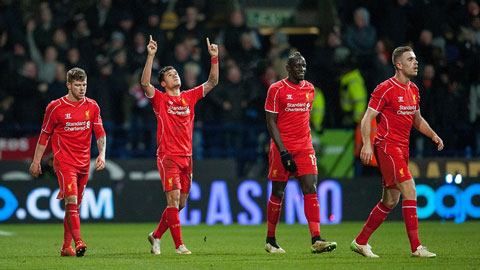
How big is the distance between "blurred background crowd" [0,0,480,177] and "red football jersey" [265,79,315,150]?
6863 mm

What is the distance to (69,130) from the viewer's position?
435 inches

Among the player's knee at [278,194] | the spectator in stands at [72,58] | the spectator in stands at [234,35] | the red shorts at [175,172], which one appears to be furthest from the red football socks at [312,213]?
the spectator in stands at [72,58]

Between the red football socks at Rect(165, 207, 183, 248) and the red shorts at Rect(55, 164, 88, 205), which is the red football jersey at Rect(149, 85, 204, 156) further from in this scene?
the red shorts at Rect(55, 164, 88, 205)

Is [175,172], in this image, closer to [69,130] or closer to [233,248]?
[69,130]

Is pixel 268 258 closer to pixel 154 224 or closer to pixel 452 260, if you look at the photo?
pixel 452 260

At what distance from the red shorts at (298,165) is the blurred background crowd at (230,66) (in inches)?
273

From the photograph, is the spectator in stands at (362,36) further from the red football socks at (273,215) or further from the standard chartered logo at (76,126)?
the standard chartered logo at (76,126)

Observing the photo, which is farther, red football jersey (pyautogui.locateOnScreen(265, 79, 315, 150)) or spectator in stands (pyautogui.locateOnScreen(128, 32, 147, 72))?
spectator in stands (pyautogui.locateOnScreen(128, 32, 147, 72))

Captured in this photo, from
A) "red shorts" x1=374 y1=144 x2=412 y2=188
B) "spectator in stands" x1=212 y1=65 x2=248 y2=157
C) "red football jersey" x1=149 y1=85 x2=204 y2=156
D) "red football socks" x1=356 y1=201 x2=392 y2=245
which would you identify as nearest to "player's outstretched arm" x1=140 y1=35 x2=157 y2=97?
"red football jersey" x1=149 y1=85 x2=204 y2=156

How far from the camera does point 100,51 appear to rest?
19641mm

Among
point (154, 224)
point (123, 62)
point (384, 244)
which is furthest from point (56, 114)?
point (123, 62)

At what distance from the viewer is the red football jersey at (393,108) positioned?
10336 millimetres

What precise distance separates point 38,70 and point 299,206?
19.8ft

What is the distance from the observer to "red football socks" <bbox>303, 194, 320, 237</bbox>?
10.7m
